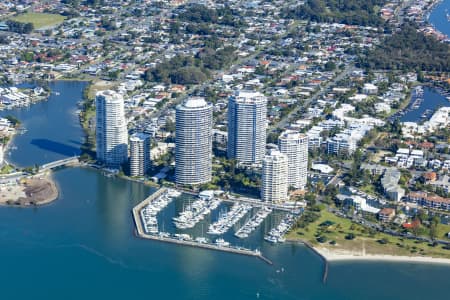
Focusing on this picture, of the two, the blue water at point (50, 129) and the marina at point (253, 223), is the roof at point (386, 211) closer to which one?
the marina at point (253, 223)

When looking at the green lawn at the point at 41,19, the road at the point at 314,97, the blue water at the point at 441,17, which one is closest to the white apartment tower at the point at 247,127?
the road at the point at 314,97

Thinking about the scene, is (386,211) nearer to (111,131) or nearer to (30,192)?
(111,131)

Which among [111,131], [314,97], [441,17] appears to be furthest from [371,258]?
[441,17]

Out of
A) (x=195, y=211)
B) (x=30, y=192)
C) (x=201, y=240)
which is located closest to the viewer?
(x=201, y=240)

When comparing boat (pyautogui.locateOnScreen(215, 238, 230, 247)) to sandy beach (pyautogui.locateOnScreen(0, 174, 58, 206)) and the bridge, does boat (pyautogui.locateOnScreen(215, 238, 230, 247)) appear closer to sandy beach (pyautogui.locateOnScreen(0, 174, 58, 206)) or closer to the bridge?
sandy beach (pyautogui.locateOnScreen(0, 174, 58, 206))

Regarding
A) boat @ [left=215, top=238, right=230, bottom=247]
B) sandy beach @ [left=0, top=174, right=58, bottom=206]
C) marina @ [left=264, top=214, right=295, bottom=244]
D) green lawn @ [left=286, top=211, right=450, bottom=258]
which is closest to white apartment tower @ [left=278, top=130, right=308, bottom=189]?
marina @ [left=264, top=214, right=295, bottom=244]

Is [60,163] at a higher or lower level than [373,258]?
higher
